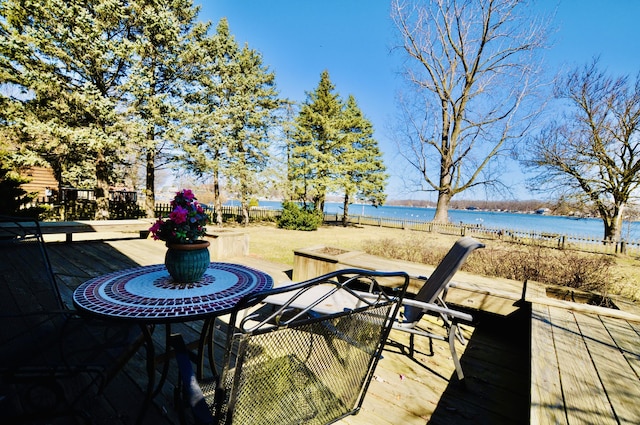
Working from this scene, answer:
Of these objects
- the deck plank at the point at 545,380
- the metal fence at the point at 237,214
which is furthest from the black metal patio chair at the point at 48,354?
the metal fence at the point at 237,214

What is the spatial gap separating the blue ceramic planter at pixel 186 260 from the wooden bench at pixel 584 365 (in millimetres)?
1882

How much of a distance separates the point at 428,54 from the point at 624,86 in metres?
8.22

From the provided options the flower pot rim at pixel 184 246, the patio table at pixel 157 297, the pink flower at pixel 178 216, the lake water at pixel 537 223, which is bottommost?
the lake water at pixel 537 223

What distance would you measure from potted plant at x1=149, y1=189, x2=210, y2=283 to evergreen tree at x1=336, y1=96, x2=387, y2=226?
17.1 m

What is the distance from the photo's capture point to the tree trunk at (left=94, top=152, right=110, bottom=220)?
11.2 m

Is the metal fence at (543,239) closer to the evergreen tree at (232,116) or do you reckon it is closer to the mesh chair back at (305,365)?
the evergreen tree at (232,116)

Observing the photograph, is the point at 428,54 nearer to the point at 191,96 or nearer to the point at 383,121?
the point at 383,121

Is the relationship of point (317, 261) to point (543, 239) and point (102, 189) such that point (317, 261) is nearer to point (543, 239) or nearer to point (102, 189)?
point (102, 189)

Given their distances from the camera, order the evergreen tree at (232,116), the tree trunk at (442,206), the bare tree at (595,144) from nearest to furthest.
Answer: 1. the bare tree at (595,144)
2. the tree trunk at (442,206)
3. the evergreen tree at (232,116)

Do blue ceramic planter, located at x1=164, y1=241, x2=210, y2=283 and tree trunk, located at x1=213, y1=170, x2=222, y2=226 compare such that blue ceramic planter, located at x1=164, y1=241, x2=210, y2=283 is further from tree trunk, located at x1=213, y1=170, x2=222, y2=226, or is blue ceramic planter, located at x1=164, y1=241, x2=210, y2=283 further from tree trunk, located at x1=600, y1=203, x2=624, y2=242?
tree trunk, located at x1=600, y1=203, x2=624, y2=242

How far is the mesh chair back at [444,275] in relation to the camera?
2225 millimetres

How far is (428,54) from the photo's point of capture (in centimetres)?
1177

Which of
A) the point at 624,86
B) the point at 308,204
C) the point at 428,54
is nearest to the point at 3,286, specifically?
the point at 428,54

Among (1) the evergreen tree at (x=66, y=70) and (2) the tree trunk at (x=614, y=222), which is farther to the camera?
(2) the tree trunk at (x=614, y=222)
